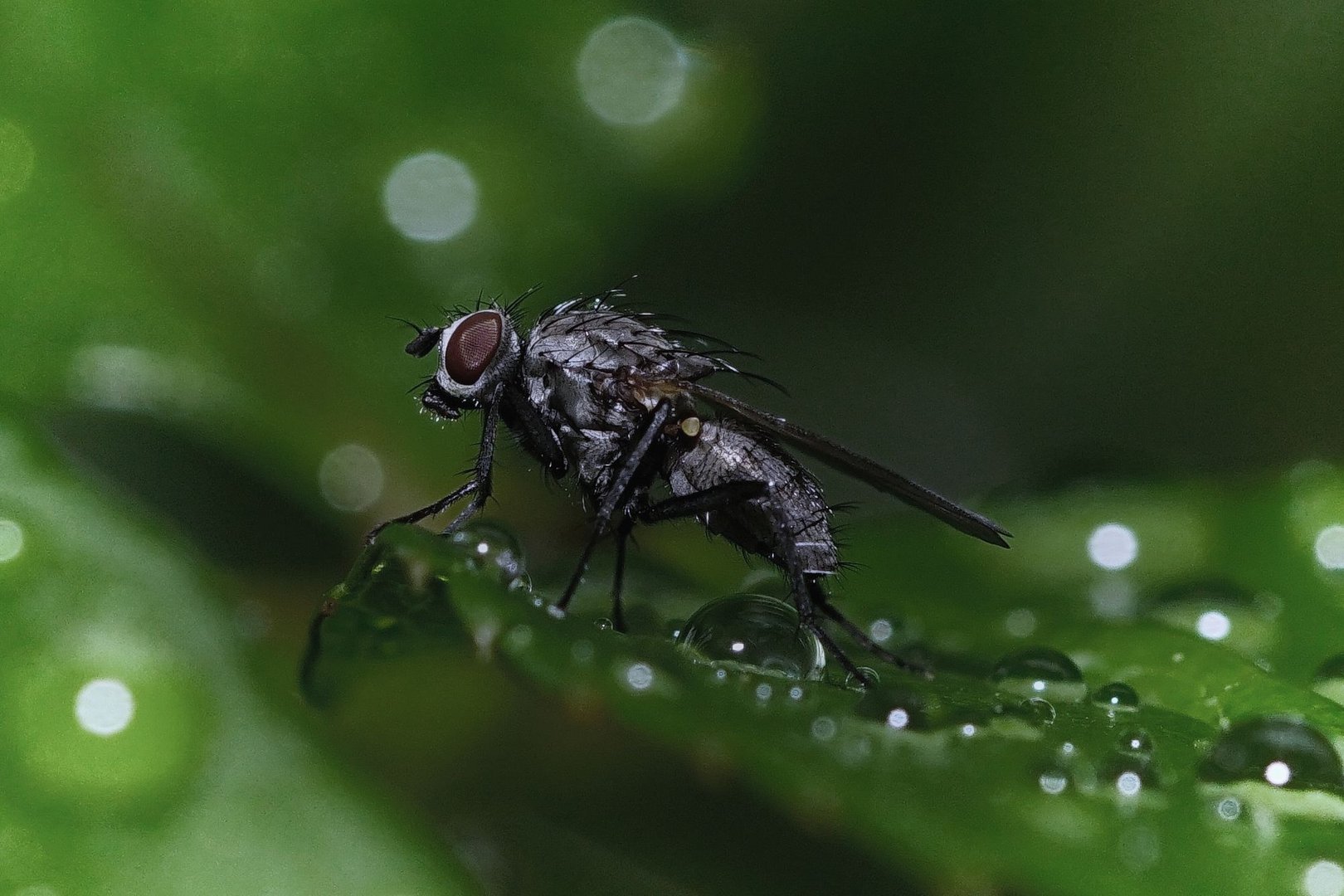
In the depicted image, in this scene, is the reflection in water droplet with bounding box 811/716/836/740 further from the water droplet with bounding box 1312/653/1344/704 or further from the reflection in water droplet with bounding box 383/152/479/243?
the reflection in water droplet with bounding box 383/152/479/243

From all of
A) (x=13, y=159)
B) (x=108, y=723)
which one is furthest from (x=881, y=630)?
(x=13, y=159)

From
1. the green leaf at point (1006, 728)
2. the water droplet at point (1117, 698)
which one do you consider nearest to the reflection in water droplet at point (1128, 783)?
the green leaf at point (1006, 728)

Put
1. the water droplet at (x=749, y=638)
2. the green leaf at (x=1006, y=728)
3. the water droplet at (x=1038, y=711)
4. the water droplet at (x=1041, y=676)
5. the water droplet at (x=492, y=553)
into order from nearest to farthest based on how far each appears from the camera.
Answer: the green leaf at (x=1006, y=728), the water droplet at (x=492, y=553), the water droplet at (x=1038, y=711), the water droplet at (x=1041, y=676), the water droplet at (x=749, y=638)

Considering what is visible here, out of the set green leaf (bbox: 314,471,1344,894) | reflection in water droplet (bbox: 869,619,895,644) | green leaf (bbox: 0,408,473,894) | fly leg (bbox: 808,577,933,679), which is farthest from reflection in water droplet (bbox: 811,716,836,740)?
reflection in water droplet (bbox: 869,619,895,644)

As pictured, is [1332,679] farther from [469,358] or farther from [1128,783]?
[469,358]

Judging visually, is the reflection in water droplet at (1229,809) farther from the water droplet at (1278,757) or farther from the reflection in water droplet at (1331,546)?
the reflection in water droplet at (1331,546)

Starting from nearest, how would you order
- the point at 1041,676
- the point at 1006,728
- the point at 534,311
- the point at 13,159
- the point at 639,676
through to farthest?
the point at 639,676 → the point at 1006,728 → the point at 1041,676 → the point at 13,159 → the point at 534,311
